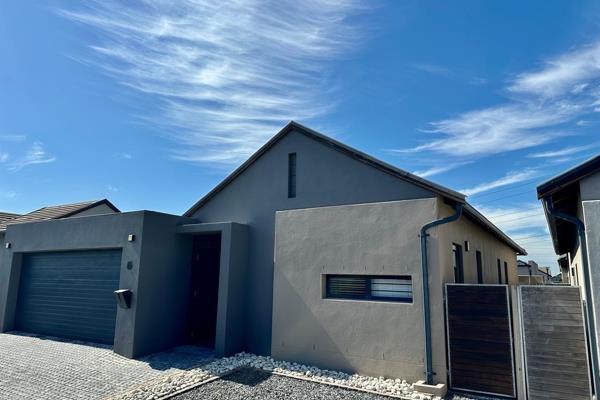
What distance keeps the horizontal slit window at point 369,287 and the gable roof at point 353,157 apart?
2.04 metres

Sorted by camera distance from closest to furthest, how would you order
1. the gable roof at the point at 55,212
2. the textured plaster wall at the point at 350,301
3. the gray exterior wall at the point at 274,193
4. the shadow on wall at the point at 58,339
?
the textured plaster wall at the point at 350,301 < the gray exterior wall at the point at 274,193 < the shadow on wall at the point at 58,339 < the gable roof at the point at 55,212

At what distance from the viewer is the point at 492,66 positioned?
930cm

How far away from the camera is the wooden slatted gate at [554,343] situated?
592 centimetres

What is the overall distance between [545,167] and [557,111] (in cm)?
456

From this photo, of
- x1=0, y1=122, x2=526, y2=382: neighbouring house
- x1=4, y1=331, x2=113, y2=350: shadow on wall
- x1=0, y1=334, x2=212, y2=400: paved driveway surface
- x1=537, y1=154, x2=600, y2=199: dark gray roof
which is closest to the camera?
x1=537, y1=154, x2=600, y2=199: dark gray roof

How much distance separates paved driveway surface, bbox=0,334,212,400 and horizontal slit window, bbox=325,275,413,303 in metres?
3.83

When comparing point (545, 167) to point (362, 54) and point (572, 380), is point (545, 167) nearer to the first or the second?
point (362, 54)

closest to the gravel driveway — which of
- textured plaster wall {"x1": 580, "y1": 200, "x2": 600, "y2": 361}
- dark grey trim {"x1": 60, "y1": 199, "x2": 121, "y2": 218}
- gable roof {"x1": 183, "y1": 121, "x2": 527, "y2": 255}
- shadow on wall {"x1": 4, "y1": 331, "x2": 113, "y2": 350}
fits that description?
textured plaster wall {"x1": 580, "y1": 200, "x2": 600, "y2": 361}

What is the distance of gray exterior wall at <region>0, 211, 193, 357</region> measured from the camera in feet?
30.8

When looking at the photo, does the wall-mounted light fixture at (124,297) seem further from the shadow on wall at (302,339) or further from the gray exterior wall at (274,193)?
the shadow on wall at (302,339)

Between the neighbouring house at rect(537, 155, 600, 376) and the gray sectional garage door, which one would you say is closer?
the neighbouring house at rect(537, 155, 600, 376)

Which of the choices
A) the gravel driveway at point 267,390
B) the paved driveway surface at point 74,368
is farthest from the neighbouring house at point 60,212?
the gravel driveway at point 267,390

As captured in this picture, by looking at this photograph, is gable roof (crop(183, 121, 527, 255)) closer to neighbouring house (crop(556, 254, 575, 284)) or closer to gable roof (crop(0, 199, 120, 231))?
neighbouring house (crop(556, 254, 575, 284))

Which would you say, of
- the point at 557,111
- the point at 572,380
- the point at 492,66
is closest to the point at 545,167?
the point at 557,111
